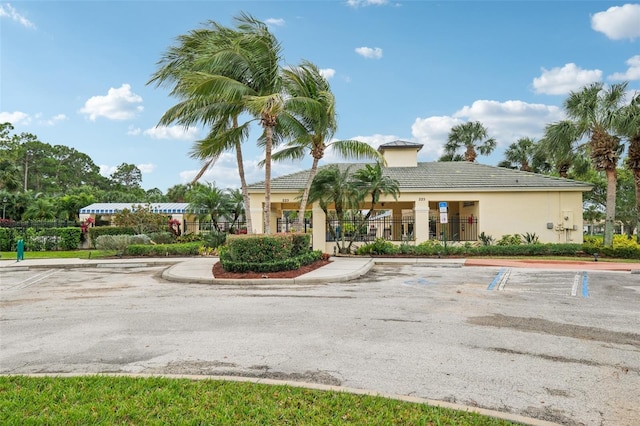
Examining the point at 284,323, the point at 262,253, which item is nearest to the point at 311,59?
the point at 262,253

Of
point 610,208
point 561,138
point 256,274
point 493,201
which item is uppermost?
point 561,138

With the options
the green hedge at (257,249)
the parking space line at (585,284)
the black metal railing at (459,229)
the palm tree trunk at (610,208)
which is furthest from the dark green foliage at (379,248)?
the palm tree trunk at (610,208)

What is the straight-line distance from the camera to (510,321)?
7.37 m

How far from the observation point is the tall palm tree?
65.8 feet

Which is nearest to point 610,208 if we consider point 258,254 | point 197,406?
point 258,254

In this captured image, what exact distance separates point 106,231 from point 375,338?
966 inches

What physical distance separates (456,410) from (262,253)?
1053cm

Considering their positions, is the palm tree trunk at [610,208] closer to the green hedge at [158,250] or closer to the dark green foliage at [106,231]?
the green hedge at [158,250]

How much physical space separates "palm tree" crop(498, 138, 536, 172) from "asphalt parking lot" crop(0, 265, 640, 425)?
1077 inches

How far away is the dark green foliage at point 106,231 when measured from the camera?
26.0 metres

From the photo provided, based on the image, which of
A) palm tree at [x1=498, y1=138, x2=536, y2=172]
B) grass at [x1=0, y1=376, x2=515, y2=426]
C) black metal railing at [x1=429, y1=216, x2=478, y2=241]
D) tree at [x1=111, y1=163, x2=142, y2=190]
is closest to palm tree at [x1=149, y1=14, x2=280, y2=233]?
grass at [x1=0, y1=376, x2=515, y2=426]

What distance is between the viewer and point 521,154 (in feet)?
120

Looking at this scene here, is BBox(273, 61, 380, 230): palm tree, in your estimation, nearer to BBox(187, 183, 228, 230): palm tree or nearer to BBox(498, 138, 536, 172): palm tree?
BBox(187, 183, 228, 230): palm tree

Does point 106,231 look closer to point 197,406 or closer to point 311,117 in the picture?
point 311,117
